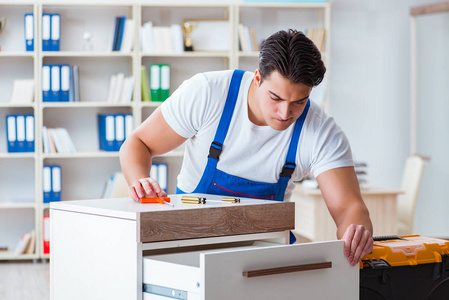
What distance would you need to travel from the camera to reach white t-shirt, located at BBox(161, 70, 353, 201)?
1.78 metres

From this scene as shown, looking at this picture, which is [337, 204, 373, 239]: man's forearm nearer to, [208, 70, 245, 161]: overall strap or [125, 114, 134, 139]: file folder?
[208, 70, 245, 161]: overall strap

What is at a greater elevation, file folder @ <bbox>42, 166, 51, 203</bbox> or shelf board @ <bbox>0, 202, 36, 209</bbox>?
file folder @ <bbox>42, 166, 51, 203</bbox>

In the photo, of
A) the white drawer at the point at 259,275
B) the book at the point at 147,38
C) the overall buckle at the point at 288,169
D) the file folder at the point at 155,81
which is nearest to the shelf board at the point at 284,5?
the book at the point at 147,38

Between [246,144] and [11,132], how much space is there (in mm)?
3695

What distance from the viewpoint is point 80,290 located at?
4.81ft

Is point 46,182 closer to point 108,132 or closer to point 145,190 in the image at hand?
point 108,132

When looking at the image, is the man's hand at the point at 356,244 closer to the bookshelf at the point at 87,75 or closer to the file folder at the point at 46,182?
the bookshelf at the point at 87,75

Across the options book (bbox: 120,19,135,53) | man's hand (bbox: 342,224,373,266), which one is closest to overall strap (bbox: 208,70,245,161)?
man's hand (bbox: 342,224,373,266)

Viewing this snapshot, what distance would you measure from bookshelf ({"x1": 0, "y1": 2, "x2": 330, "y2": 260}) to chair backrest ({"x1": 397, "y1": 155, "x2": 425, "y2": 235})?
1279mm

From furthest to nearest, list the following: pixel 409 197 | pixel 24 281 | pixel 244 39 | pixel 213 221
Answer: pixel 244 39
pixel 409 197
pixel 24 281
pixel 213 221

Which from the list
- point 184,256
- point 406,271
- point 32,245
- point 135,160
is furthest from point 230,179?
point 32,245

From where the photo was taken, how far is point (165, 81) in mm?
5215

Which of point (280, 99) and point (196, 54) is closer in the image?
point (280, 99)

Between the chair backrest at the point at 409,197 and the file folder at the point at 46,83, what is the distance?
8.97 ft
